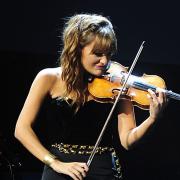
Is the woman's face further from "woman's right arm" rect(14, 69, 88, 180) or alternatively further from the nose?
"woman's right arm" rect(14, 69, 88, 180)

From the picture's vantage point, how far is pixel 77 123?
1.49 m

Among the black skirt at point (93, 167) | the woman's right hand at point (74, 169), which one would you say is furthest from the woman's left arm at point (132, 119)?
the woman's right hand at point (74, 169)

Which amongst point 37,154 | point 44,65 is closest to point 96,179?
point 37,154

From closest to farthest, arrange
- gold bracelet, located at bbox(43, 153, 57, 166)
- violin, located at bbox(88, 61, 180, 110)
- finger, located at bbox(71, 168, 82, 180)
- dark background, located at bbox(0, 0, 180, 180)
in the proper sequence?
finger, located at bbox(71, 168, 82, 180) → gold bracelet, located at bbox(43, 153, 57, 166) → violin, located at bbox(88, 61, 180, 110) → dark background, located at bbox(0, 0, 180, 180)

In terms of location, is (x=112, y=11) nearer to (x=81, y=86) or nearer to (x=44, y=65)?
(x=44, y=65)

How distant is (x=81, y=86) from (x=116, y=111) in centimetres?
16

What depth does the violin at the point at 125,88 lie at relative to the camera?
1.54 m

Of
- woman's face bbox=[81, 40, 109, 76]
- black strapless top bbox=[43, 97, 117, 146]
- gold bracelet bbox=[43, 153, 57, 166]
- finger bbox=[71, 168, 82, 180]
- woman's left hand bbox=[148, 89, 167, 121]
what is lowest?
gold bracelet bbox=[43, 153, 57, 166]

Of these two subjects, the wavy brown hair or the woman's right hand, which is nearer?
the woman's right hand

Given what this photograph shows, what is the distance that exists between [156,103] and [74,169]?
37 centimetres

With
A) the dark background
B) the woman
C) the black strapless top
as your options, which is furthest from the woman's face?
the dark background

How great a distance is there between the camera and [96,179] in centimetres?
144

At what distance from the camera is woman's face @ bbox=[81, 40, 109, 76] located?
4.77 ft

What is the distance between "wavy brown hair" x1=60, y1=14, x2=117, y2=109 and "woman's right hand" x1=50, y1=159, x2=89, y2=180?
0.77ft
